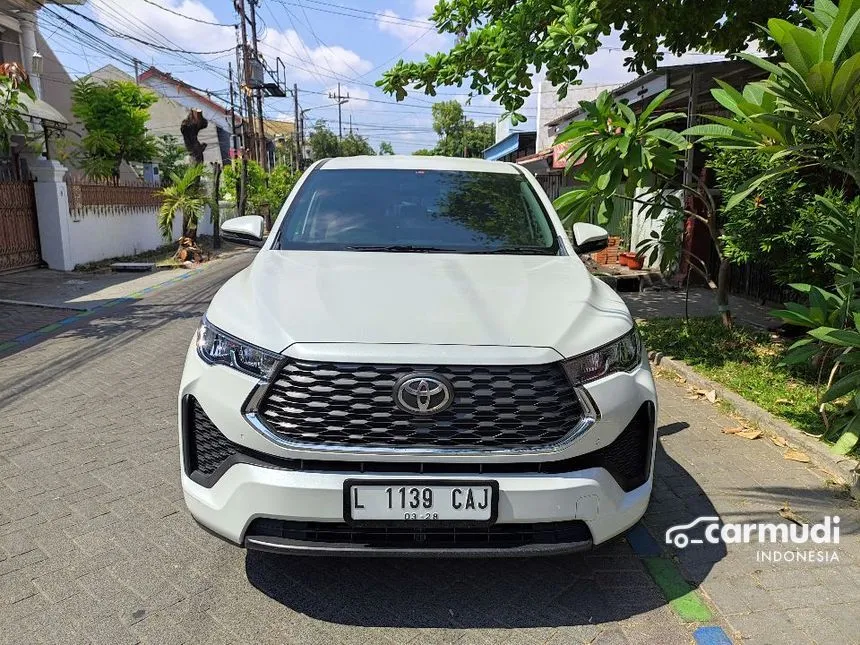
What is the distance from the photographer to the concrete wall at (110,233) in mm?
13969

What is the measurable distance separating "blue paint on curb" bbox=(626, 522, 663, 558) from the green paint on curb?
0.15 feet

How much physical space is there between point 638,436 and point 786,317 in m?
1.92

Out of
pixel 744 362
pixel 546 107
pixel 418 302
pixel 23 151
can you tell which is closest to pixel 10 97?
pixel 23 151

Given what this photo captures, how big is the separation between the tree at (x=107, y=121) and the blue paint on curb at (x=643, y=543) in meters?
19.5

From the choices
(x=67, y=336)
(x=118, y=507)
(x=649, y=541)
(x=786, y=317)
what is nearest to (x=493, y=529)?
(x=649, y=541)

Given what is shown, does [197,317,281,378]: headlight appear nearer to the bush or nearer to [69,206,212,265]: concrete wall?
the bush

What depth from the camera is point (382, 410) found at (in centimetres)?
226

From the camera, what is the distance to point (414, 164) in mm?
4055

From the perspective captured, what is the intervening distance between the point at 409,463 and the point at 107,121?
2033cm

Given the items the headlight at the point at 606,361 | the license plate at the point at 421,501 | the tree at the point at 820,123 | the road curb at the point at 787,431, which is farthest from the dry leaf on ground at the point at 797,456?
the license plate at the point at 421,501

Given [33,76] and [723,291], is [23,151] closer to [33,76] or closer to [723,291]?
[33,76]

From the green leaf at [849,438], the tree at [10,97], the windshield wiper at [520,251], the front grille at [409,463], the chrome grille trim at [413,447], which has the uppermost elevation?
the tree at [10,97]

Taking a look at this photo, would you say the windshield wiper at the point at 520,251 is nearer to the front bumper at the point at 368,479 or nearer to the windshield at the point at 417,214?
the windshield at the point at 417,214

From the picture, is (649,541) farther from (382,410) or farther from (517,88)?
(517,88)
